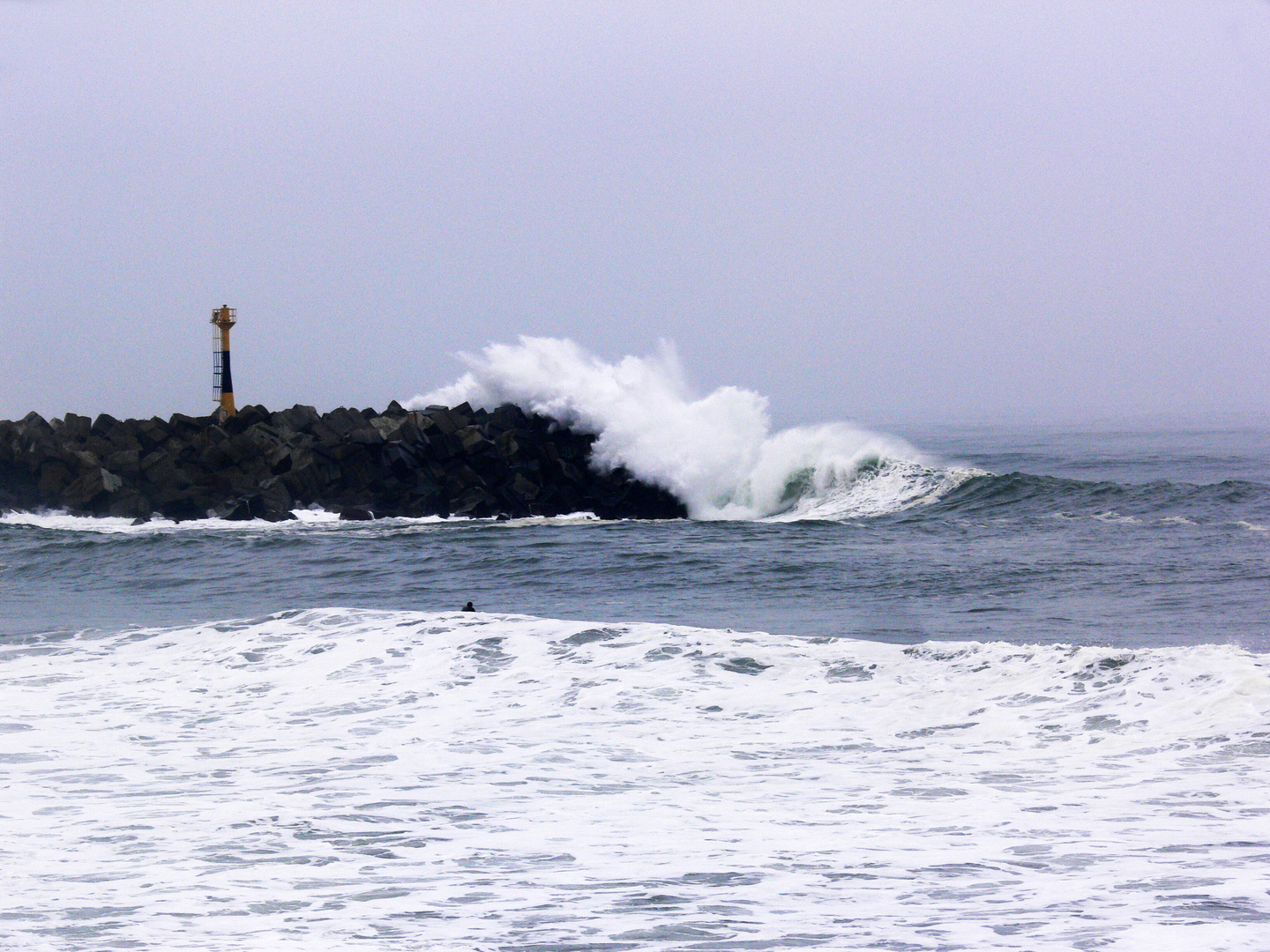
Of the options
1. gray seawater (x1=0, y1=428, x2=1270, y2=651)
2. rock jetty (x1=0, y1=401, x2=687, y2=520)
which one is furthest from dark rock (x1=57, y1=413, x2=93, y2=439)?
gray seawater (x1=0, y1=428, x2=1270, y2=651)

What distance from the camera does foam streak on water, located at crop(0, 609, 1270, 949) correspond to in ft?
12.9

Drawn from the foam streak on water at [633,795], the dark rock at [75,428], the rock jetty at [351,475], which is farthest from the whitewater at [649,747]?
the dark rock at [75,428]

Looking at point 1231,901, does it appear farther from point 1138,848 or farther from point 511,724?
point 511,724

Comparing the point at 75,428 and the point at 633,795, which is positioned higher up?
the point at 75,428

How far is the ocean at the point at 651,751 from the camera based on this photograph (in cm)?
399

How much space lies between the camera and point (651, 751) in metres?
6.29

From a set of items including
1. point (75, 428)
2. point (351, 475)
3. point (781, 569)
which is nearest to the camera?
point (781, 569)

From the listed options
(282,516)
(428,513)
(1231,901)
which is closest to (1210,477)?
(428,513)

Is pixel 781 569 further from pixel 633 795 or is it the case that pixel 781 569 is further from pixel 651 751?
pixel 633 795

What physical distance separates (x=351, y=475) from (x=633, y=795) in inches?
632

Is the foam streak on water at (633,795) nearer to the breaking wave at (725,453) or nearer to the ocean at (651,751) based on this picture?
the ocean at (651,751)

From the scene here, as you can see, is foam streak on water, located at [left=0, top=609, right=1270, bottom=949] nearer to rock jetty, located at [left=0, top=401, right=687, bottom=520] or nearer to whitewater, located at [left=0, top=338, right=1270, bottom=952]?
whitewater, located at [left=0, top=338, right=1270, bottom=952]

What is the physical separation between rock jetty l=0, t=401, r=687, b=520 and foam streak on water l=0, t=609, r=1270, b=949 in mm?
11209

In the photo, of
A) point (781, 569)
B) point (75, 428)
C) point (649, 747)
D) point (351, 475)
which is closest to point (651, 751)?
point (649, 747)
